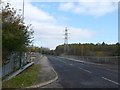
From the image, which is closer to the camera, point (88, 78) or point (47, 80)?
point (47, 80)

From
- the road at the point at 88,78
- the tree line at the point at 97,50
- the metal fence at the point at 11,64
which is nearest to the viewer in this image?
the road at the point at 88,78

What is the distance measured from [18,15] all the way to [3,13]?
12.7ft

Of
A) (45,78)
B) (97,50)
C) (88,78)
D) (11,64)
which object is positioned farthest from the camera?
(97,50)

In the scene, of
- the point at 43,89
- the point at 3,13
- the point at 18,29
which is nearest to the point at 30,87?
the point at 43,89

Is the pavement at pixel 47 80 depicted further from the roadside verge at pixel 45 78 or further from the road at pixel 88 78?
the road at pixel 88 78

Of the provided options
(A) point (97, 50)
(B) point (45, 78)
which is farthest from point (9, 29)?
(A) point (97, 50)

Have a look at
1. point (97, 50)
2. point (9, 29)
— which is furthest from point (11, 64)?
point (97, 50)

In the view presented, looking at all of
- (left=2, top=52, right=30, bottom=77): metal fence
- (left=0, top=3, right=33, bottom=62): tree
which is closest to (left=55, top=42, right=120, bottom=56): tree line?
(left=2, top=52, right=30, bottom=77): metal fence

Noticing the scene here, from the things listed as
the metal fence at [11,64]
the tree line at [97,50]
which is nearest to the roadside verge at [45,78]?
the metal fence at [11,64]

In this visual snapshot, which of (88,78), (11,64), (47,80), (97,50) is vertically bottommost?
(88,78)

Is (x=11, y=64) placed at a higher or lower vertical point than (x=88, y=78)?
higher

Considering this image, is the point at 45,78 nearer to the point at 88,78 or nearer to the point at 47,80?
the point at 47,80

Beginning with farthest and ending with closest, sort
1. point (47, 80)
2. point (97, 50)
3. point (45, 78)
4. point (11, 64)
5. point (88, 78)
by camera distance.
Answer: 1. point (97, 50)
2. point (11, 64)
3. point (88, 78)
4. point (45, 78)
5. point (47, 80)

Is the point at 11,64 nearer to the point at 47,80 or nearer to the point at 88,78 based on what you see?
the point at 47,80
